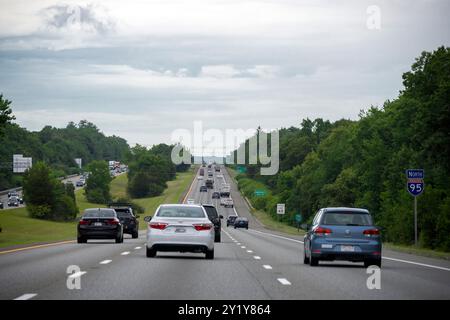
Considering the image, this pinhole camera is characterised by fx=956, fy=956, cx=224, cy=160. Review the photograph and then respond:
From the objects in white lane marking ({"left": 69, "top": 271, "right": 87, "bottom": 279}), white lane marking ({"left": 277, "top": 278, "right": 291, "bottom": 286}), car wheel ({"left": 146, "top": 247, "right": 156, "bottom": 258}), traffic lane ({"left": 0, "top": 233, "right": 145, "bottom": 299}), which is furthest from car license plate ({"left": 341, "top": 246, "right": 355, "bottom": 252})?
white lane marking ({"left": 69, "top": 271, "right": 87, "bottom": 279})

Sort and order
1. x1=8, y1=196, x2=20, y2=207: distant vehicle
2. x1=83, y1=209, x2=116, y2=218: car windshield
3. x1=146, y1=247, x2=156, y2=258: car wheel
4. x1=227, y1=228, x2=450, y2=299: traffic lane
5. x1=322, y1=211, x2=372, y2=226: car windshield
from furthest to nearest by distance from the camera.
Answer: x1=8, y1=196, x2=20, y2=207: distant vehicle < x1=83, y1=209, x2=116, y2=218: car windshield < x1=146, y1=247, x2=156, y2=258: car wheel < x1=322, y1=211, x2=372, y2=226: car windshield < x1=227, y1=228, x2=450, y2=299: traffic lane

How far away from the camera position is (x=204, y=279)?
20.3m

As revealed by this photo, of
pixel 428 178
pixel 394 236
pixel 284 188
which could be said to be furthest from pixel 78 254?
pixel 284 188

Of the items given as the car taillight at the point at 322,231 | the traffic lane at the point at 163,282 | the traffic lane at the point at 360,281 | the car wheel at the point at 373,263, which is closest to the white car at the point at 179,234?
the traffic lane at the point at 163,282

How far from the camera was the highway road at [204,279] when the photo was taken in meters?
16.7

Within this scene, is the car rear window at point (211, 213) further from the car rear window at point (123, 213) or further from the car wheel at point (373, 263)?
the car wheel at point (373, 263)

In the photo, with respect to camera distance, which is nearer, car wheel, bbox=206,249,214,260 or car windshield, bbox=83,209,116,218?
car wheel, bbox=206,249,214,260

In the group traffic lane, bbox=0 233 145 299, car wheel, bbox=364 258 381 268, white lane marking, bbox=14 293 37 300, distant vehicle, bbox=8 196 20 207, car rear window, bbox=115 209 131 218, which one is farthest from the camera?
distant vehicle, bbox=8 196 20 207

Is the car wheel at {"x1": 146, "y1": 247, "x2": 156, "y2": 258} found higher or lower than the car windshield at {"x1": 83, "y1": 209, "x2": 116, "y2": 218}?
lower

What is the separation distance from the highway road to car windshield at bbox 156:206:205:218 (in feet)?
4.35

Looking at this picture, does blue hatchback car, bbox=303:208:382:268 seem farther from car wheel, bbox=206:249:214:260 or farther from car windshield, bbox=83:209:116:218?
car windshield, bbox=83:209:116:218

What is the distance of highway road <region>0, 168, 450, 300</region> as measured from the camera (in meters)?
16.7

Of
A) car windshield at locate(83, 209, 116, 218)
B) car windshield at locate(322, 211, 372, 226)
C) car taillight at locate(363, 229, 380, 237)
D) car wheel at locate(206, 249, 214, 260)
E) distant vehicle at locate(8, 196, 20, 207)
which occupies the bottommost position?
distant vehicle at locate(8, 196, 20, 207)
